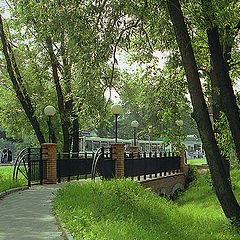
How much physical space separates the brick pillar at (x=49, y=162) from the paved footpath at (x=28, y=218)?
3.54 meters

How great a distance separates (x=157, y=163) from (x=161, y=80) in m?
6.44

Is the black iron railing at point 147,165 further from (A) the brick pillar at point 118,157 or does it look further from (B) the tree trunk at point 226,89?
(B) the tree trunk at point 226,89

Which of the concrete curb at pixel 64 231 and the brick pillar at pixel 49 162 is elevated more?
the brick pillar at pixel 49 162

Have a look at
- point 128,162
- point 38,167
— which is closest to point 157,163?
point 128,162

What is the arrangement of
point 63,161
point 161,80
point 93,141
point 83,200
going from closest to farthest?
point 83,200
point 161,80
point 63,161
point 93,141

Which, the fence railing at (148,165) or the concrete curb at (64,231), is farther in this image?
the fence railing at (148,165)

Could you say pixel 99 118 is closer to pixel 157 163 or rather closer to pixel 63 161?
pixel 63 161

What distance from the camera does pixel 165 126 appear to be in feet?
46.1

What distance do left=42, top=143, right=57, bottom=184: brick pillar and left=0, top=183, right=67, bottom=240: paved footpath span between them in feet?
11.6

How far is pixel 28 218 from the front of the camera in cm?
719

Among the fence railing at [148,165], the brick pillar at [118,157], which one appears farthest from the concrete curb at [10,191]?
the fence railing at [148,165]

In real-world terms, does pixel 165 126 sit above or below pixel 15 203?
above

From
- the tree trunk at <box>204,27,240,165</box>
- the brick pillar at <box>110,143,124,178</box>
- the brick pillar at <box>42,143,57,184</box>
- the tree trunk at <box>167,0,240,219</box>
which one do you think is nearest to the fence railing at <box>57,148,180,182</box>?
the brick pillar at <box>110,143,124,178</box>

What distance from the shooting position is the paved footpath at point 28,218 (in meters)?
5.85
